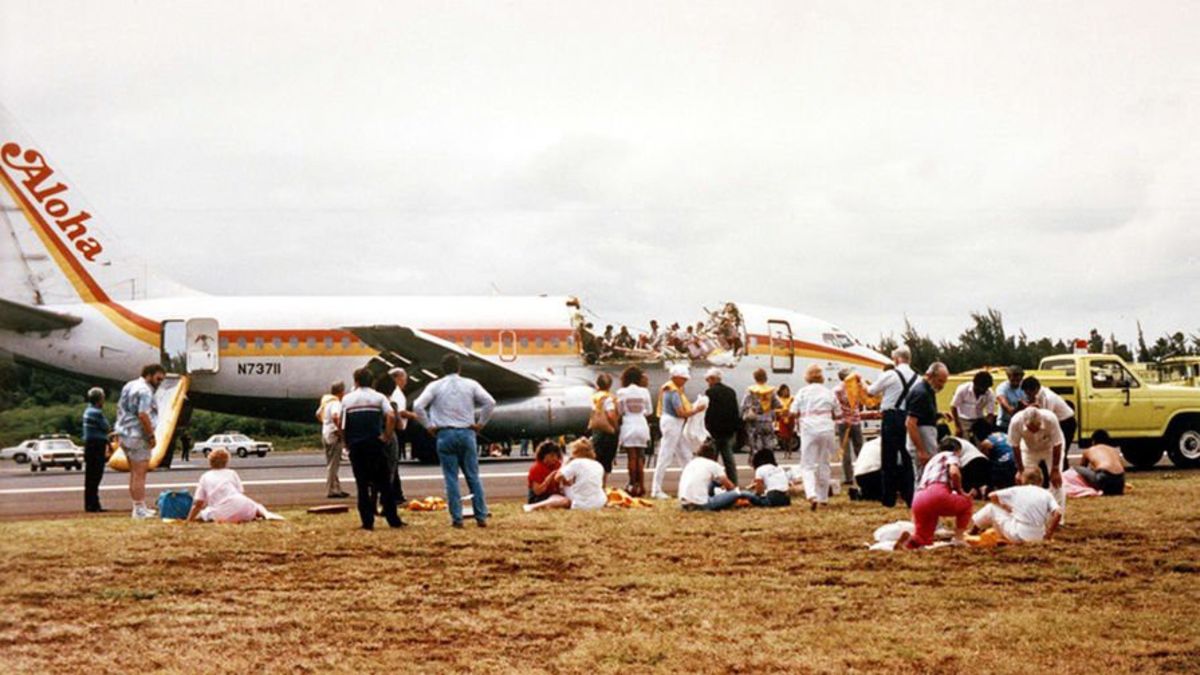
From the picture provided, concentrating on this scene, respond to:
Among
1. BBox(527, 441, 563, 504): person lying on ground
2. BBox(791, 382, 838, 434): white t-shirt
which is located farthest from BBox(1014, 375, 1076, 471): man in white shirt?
BBox(527, 441, 563, 504): person lying on ground

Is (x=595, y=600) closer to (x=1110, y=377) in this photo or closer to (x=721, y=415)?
(x=721, y=415)

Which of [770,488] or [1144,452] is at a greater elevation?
[1144,452]

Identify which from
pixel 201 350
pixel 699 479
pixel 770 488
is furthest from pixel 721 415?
pixel 201 350

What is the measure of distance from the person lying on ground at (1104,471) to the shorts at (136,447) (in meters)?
11.7

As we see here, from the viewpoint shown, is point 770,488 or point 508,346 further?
point 508,346

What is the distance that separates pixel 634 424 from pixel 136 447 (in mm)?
6321

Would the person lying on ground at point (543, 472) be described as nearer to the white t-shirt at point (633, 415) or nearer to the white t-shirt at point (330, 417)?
A: the white t-shirt at point (633, 415)

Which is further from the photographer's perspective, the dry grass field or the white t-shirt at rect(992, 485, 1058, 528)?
the white t-shirt at rect(992, 485, 1058, 528)

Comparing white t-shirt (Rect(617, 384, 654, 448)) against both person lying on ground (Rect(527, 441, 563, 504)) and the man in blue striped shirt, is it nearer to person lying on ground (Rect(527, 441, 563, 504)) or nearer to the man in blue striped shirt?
person lying on ground (Rect(527, 441, 563, 504))

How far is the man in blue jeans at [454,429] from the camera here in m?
13.8

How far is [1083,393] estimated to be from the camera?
23078 mm

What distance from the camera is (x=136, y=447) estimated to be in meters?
15.2

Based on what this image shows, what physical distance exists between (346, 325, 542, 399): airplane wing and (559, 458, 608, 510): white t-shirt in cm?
1276

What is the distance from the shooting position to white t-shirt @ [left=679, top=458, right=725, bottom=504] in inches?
595
